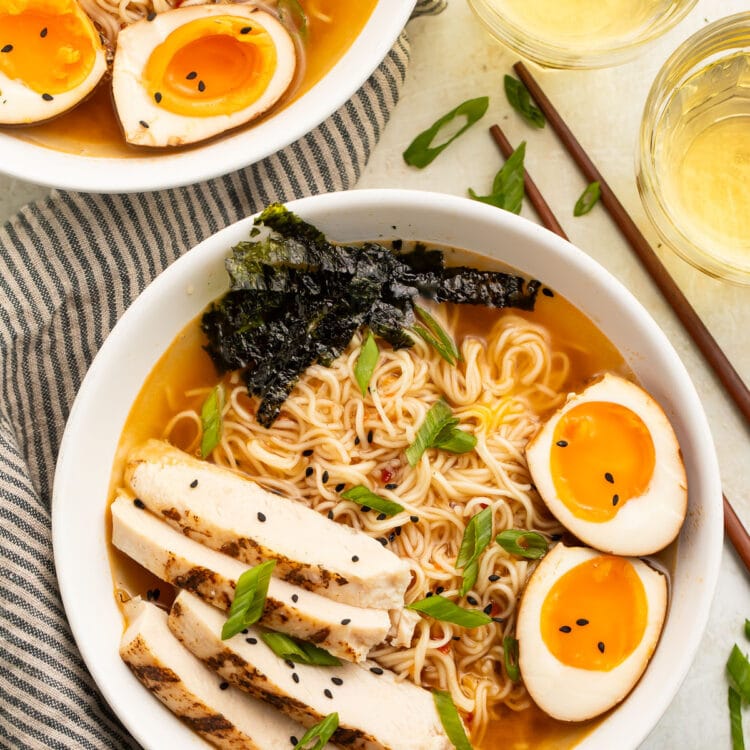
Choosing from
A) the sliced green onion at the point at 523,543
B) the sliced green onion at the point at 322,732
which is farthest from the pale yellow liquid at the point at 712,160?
the sliced green onion at the point at 322,732

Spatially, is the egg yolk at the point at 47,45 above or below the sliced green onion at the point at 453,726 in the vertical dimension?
above

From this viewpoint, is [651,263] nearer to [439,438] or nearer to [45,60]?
[439,438]

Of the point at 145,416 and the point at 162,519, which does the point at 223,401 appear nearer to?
the point at 145,416

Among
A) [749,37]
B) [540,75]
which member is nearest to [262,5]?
[540,75]

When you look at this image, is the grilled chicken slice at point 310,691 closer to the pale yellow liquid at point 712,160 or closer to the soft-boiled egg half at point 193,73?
the soft-boiled egg half at point 193,73

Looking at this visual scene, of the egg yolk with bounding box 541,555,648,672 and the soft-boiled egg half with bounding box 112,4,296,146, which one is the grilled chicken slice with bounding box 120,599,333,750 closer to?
the egg yolk with bounding box 541,555,648,672
